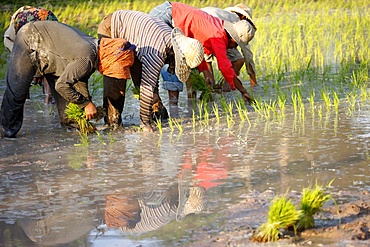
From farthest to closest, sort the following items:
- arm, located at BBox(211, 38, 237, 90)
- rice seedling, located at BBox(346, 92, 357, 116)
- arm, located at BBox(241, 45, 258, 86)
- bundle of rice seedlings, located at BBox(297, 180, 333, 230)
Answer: arm, located at BBox(241, 45, 258, 86) → arm, located at BBox(211, 38, 237, 90) → rice seedling, located at BBox(346, 92, 357, 116) → bundle of rice seedlings, located at BBox(297, 180, 333, 230)

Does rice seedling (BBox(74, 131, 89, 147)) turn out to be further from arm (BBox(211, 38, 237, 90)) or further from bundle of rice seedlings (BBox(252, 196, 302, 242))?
bundle of rice seedlings (BBox(252, 196, 302, 242))

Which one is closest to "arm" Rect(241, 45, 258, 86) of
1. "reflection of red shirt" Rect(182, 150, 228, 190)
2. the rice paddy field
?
the rice paddy field

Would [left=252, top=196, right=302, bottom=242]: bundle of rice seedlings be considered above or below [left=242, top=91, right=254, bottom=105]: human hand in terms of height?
above

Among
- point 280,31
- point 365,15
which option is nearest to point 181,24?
point 280,31

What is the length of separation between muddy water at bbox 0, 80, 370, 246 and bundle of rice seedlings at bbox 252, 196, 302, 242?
274 millimetres

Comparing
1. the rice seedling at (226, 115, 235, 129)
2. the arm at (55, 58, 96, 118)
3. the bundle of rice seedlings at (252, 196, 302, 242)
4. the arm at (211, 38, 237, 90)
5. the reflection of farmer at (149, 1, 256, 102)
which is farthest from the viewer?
the reflection of farmer at (149, 1, 256, 102)

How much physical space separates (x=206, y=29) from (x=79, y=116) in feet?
4.86

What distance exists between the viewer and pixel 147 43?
5.46m

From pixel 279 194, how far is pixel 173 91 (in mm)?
3152

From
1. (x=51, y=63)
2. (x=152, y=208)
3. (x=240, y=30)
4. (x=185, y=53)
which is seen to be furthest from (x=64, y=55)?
(x=152, y=208)

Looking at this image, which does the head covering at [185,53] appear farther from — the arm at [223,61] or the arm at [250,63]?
the arm at [250,63]

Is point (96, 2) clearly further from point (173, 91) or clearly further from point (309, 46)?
point (173, 91)

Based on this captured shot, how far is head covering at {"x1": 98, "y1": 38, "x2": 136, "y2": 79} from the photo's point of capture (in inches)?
209

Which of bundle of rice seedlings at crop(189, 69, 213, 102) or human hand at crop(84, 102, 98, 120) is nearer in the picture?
human hand at crop(84, 102, 98, 120)
